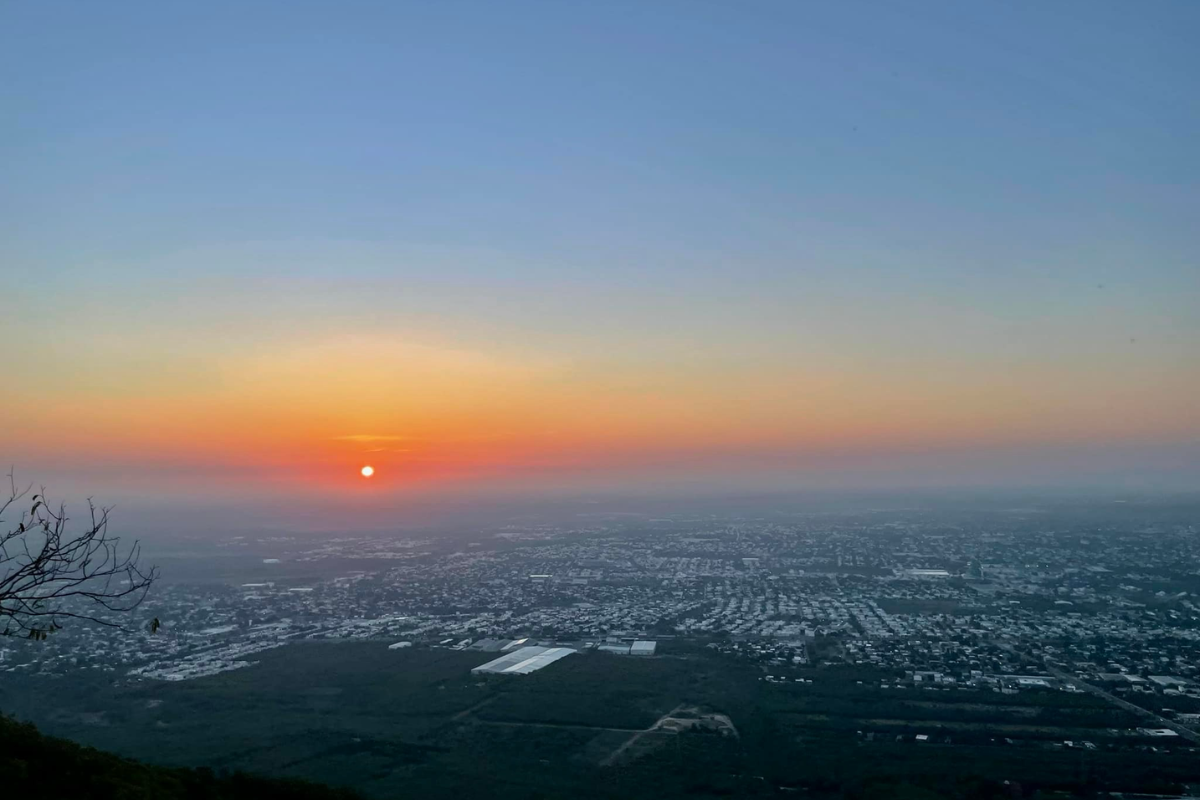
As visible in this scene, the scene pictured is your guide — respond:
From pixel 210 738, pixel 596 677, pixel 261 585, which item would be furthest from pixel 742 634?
pixel 261 585

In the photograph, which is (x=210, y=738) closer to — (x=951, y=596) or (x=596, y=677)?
(x=596, y=677)

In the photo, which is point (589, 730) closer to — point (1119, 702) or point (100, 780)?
point (100, 780)

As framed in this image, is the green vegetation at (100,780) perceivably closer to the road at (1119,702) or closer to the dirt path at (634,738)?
the dirt path at (634,738)

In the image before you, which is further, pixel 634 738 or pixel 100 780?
pixel 634 738

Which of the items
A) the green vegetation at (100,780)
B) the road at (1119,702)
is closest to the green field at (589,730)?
the road at (1119,702)

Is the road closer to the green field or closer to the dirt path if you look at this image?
the green field

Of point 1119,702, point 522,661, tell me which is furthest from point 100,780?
point 1119,702
